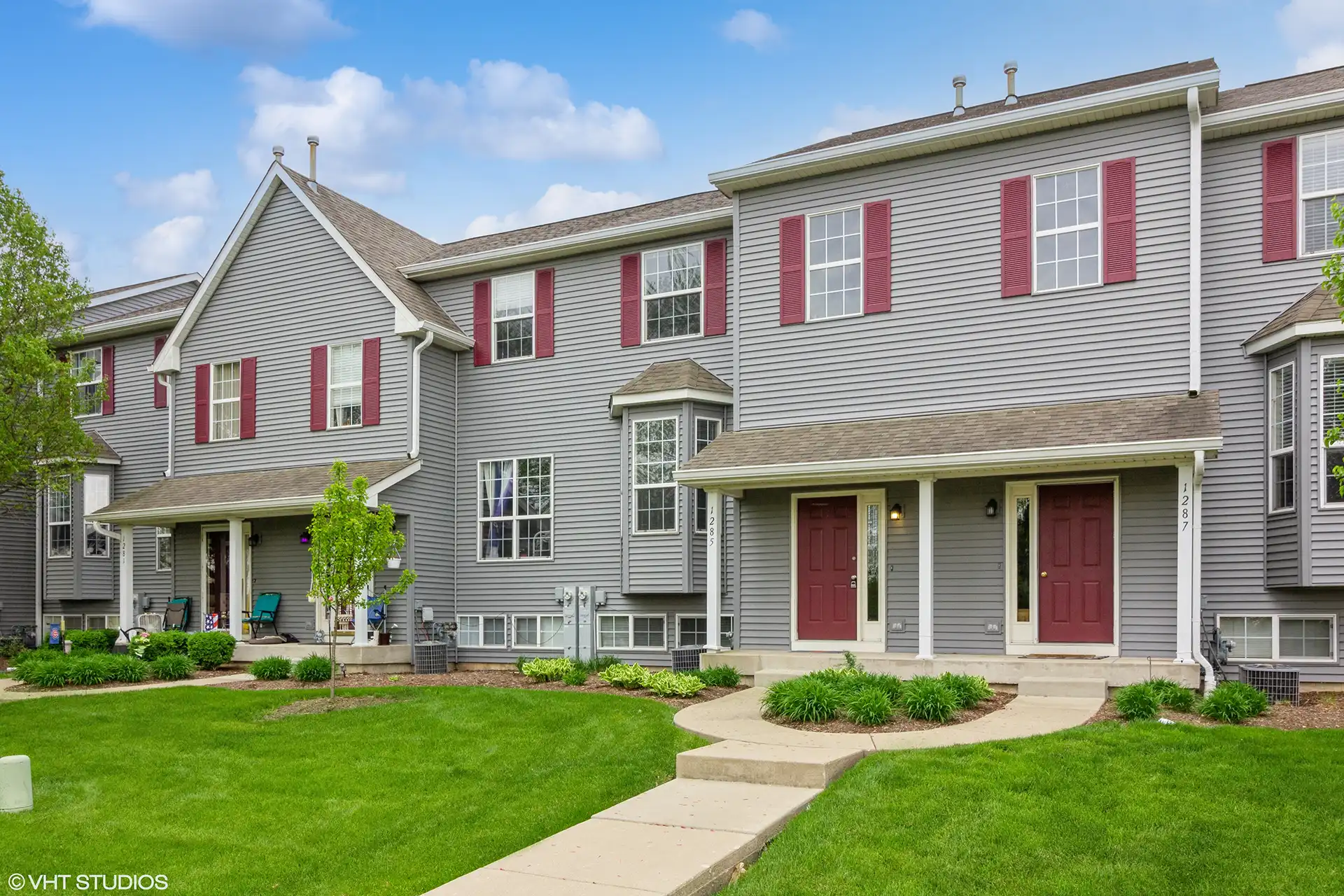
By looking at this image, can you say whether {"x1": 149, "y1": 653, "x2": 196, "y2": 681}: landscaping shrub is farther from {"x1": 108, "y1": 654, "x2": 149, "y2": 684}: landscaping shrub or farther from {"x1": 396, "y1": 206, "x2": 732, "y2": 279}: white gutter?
{"x1": 396, "y1": 206, "x2": 732, "y2": 279}: white gutter

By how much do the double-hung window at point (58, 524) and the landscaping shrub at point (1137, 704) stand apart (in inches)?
780

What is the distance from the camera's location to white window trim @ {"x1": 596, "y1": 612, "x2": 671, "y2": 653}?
51.1ft

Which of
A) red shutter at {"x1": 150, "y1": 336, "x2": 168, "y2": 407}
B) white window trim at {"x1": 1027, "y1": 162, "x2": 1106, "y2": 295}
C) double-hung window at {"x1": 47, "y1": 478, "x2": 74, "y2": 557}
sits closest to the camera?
white window trim at {"x1": 1027, "y1": 162, "x2": 1106, "y2": 295}

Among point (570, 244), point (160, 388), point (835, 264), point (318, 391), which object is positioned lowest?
point (318, 391)

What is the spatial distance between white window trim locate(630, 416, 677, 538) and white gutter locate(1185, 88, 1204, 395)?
6.67 metres

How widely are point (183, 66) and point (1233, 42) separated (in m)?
18.7

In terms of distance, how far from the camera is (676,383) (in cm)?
1497

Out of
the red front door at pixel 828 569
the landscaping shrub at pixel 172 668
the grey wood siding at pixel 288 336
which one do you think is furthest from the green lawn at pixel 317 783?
the grey wood siding at pixel 288 336

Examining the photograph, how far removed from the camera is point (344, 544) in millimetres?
12000

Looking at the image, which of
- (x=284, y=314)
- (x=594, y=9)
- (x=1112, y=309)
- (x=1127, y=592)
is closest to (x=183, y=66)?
(x=284, y=314)

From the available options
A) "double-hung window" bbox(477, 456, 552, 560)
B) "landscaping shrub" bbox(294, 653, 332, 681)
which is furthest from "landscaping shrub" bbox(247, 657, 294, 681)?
"double-hung window" bbox(477, 456, 552, 560)

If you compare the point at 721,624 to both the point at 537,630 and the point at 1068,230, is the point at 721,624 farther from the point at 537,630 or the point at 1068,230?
the point at 1068,230

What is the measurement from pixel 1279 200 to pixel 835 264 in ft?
16.9

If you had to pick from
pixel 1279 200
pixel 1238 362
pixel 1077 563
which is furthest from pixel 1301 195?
pixel 1077 563
